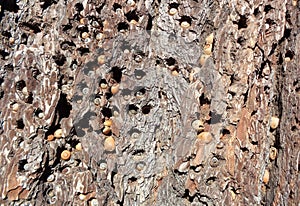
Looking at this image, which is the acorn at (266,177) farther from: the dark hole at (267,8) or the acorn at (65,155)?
the acorn at (65,155)

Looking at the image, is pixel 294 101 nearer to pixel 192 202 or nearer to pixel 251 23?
pixel 251 23

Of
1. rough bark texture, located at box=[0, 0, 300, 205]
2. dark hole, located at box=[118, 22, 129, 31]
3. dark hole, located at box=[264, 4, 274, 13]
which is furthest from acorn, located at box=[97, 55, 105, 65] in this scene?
dark hole, located at box=[264, 4, 274, 13]

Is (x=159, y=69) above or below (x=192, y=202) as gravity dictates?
above

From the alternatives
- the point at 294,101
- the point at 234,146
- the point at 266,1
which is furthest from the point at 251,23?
the point at 234,146

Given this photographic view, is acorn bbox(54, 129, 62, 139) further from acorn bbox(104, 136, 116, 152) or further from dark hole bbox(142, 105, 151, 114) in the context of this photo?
dark hole bbox(142, 105, 151, 114)

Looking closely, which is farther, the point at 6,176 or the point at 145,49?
the point at 145,49

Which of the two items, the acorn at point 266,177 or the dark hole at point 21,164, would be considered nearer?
the dark hole at point 21,164

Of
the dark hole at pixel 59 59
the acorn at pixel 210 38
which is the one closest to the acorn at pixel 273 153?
the acorn at pixel 210 38
